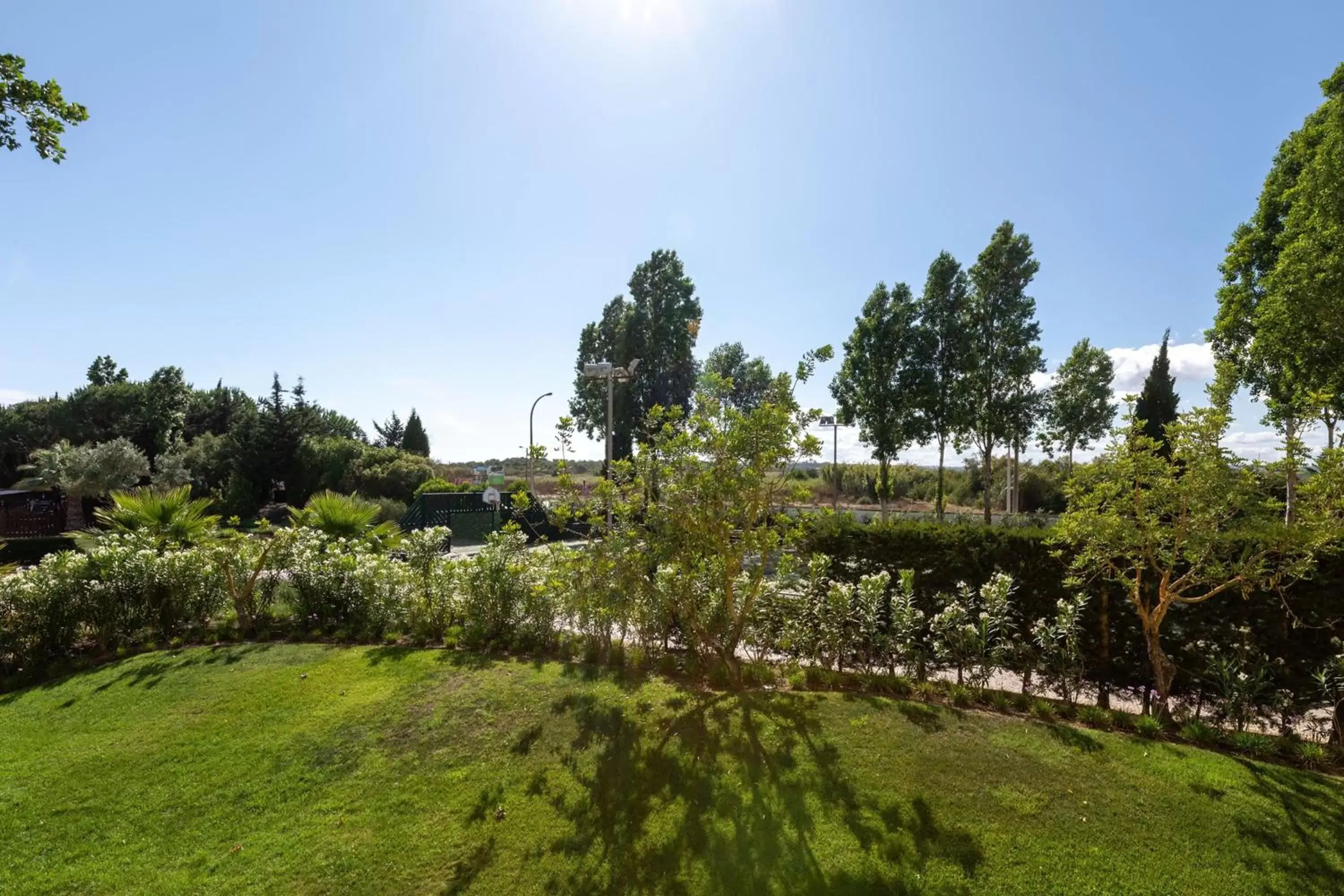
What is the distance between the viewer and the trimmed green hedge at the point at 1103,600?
4430 millimetres

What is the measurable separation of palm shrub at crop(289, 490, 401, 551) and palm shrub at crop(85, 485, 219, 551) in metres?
1.14

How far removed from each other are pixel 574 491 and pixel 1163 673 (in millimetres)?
4998

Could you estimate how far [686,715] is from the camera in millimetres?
4504

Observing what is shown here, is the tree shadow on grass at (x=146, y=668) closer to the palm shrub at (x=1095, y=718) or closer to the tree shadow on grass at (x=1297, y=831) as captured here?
the palm shrub at (x=1095, y=718)

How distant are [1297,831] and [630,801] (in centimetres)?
363

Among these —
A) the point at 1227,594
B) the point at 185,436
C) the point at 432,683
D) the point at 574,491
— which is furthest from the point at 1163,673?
the point at 185,436

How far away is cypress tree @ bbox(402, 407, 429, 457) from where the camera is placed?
47.9 m

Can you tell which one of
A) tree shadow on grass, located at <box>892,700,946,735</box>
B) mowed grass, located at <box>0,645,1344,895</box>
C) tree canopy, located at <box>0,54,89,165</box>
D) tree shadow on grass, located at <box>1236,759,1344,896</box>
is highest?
tree canopy, located at <box>0,54,89,165</box>

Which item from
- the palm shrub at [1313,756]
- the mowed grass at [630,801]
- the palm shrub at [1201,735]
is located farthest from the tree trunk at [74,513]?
the palm shrub at [1313,756]

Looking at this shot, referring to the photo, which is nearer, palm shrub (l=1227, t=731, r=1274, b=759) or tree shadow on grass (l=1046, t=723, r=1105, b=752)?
tree shadow on grass (l=1046, t=723, r=1105, b=752)

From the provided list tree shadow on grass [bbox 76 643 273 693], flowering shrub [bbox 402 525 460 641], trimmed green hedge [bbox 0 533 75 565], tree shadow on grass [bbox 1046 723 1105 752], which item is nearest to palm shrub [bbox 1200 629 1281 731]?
tree shadow on grass [bbox 1046 723 1105 752]

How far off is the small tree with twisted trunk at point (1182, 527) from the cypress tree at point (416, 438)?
4878 centimetres

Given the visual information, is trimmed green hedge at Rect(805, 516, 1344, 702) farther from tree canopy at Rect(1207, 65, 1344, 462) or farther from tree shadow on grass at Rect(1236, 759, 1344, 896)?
tree canopy at Rect(1207, 65, 1344, 462)

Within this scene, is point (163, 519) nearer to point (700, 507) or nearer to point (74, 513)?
point (700, 507)
